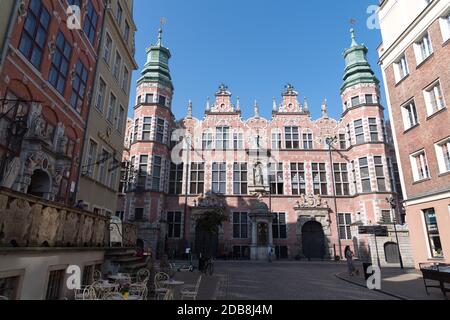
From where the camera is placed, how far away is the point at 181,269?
749 inches

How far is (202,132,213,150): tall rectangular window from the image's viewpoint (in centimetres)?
3431

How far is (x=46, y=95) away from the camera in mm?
11523

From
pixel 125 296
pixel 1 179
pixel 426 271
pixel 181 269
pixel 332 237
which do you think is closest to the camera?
pixel 125 296

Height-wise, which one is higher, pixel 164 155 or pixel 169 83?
pixel 169 83

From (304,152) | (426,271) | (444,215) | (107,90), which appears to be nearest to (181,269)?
(107,90)

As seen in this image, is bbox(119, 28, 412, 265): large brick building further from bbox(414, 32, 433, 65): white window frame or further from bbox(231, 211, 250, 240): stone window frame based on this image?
bbox(414, 32, 433, 65): white window frame

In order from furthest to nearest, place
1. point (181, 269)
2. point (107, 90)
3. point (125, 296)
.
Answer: point (181, 269) < point (107, 90) < point (125, 296)

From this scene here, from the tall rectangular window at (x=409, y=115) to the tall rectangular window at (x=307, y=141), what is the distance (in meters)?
16.8

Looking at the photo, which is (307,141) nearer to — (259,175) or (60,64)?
(259,175)

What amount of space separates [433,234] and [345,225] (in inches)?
654

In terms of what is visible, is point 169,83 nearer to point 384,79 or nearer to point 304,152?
point 304,152

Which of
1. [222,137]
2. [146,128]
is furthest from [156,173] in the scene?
[222,137]

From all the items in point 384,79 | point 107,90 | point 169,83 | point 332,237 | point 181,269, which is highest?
point 169,83

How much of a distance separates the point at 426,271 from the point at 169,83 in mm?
30537
